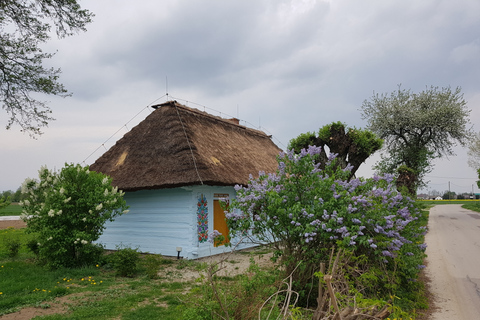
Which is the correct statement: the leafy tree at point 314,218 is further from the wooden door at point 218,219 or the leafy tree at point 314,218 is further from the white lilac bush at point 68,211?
the wooden door at point 218,219

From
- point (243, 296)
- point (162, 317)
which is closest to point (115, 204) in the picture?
point (162, 317)

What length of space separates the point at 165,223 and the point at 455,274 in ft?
28.2

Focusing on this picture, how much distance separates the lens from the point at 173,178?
10852 mm

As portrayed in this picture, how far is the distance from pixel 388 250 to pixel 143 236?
29.3 ft

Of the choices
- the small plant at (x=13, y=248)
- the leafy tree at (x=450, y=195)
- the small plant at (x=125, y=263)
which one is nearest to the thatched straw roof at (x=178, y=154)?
the small plant at (x=125, y=263)

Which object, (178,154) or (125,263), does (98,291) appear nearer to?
(125,263)

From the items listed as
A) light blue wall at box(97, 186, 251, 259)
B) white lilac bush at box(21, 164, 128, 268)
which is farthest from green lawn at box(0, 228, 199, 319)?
light blue wall at box(97, 186, 251, 259)

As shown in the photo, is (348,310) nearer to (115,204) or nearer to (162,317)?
(162,317)

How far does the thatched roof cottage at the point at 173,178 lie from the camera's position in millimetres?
11031

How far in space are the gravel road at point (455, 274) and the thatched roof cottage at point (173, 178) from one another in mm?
6492

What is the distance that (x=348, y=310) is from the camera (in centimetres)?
238

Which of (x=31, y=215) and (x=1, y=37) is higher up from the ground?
(x=1, y=37)

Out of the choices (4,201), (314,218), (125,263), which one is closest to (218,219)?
(125,263)

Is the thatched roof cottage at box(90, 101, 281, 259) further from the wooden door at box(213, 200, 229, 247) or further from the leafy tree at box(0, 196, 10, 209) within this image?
the leafy tree at box(0, 196, 10, 209)
